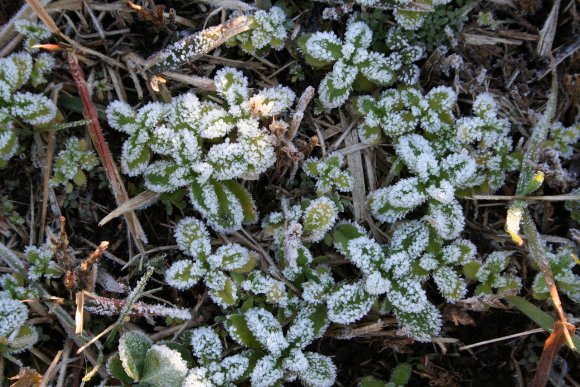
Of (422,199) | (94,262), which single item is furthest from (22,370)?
(422,199)

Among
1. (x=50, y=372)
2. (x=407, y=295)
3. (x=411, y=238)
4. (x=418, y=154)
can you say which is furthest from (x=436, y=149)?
(x=50, y=372)

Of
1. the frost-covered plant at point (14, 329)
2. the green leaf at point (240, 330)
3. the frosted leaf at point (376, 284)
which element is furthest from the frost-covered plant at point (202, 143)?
the frost-covered plant at point (14, 329)

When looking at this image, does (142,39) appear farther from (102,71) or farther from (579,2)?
(579,2)

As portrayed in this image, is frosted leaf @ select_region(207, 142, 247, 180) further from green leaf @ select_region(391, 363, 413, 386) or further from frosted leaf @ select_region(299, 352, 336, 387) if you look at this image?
green leaf @ select_region(391, 363, 413, 386)

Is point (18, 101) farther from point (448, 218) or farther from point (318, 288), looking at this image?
point (448, 218)

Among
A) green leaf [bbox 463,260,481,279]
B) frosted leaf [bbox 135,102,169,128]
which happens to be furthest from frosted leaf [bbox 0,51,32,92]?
green leaf [bbox 463,260,481,279]

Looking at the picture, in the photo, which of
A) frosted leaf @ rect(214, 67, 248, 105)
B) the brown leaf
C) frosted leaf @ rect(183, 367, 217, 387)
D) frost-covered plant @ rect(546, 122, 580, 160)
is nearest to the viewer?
the brown leaf
